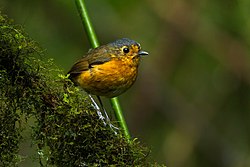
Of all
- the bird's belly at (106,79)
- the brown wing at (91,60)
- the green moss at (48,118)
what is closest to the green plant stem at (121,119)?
the green moss at (48,118)

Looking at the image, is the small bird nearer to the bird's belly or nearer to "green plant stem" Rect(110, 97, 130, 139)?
the bird's belly

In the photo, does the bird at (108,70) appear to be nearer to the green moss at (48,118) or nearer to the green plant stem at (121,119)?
the green plant stem at (121,119)

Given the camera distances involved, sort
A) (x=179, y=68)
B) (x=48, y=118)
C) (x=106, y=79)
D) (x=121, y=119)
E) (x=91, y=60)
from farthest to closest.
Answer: (x=179, y=68)
(x=91, y=60)
(x=106, y=79)
(x=121, y=119)
(x=48, y=118)

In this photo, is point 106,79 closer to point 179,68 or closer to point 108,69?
point 108,69

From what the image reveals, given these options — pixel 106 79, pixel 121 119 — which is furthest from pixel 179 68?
pixel 121 119

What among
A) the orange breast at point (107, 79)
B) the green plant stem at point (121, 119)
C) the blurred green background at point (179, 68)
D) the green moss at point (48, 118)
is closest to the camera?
the green moss at point (48, 118)

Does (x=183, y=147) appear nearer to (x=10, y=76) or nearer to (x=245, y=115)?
(x=245, y=115)

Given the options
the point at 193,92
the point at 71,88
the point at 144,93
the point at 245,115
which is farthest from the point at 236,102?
the point at 71,88

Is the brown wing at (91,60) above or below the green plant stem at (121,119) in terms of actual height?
above
